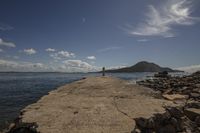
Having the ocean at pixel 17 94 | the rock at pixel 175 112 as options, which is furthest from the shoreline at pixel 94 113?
the ocean at pixel 17 94

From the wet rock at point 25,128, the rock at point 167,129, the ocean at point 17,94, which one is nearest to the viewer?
the wet rock at point 25,128

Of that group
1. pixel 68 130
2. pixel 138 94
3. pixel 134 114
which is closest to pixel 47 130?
pixel 68 130

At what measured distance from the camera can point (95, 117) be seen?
18.8ft

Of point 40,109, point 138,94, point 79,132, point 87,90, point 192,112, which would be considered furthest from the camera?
point 87,90

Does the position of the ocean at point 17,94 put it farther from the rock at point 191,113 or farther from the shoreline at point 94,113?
the rock at point 191,113

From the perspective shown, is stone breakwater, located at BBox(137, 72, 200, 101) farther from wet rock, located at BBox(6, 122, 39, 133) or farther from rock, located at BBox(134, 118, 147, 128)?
wet rock, located at BBox(6, 122, 39, 133)

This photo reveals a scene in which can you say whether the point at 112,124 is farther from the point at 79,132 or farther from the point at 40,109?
the point at 40,109

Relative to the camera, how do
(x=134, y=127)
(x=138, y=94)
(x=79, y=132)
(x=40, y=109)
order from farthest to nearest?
(x=138, y=94) → (x=40, y=109) → (x=134, y=127) → (x=79, y=132)

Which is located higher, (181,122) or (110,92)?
(110,92)

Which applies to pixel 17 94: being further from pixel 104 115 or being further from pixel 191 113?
pixel 191 113

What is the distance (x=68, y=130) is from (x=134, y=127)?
5.22 ft

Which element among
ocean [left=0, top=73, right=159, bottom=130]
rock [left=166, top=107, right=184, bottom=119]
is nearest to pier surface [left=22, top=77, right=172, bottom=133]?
rock [left=166, top=107, right=184, bottom=119]

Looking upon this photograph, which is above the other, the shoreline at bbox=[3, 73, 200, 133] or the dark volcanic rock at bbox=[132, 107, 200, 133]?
the shoreline at bbox=[3, 73, 200, 133]

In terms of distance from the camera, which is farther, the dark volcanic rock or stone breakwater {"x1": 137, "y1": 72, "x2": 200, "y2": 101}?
stone breakwater {"x1": 137, "y1": 72, "x2": 200, "y2": 101}
